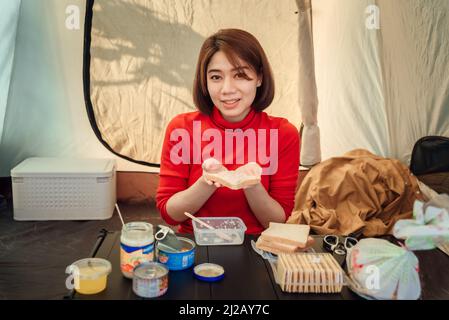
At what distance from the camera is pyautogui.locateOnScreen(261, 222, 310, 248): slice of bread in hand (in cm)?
105

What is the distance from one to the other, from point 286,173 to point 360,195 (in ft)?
3.26

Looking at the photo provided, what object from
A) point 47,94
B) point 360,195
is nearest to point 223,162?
point 360,195

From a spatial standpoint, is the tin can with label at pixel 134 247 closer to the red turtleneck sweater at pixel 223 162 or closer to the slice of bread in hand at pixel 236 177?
the slice of bread in hand at pixel 236 177

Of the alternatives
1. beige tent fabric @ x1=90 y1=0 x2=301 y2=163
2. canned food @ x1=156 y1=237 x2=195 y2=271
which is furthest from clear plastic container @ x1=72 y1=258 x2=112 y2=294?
beige tent fabric @ x1=90 y1=0 x2=301 y2=163

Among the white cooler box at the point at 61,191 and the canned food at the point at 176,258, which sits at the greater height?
the canned food at the point at 176,258

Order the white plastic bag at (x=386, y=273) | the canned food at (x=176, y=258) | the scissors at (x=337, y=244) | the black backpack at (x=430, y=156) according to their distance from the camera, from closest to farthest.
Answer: the white plastic bag at (x=386, y=273), the canned food at (x=176, y=258), the scissors at (x=337, y=244), the black backpack at (x=430, y=156)

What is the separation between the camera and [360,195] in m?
2.29

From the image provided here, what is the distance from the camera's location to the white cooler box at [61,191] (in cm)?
244

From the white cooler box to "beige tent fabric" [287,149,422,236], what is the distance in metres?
1.05

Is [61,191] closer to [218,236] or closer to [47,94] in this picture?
[47,94]

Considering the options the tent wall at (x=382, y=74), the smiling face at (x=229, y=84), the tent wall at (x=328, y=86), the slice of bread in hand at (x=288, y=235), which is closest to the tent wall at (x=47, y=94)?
the tent wall at (x=328, y=86)

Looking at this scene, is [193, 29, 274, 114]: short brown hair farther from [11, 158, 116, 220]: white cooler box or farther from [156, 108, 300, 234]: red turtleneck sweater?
[11, 158, 116, 220]: white cooler box

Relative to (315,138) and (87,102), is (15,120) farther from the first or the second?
(315,138)

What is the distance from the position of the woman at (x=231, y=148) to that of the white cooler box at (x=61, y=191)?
1.17 metres
